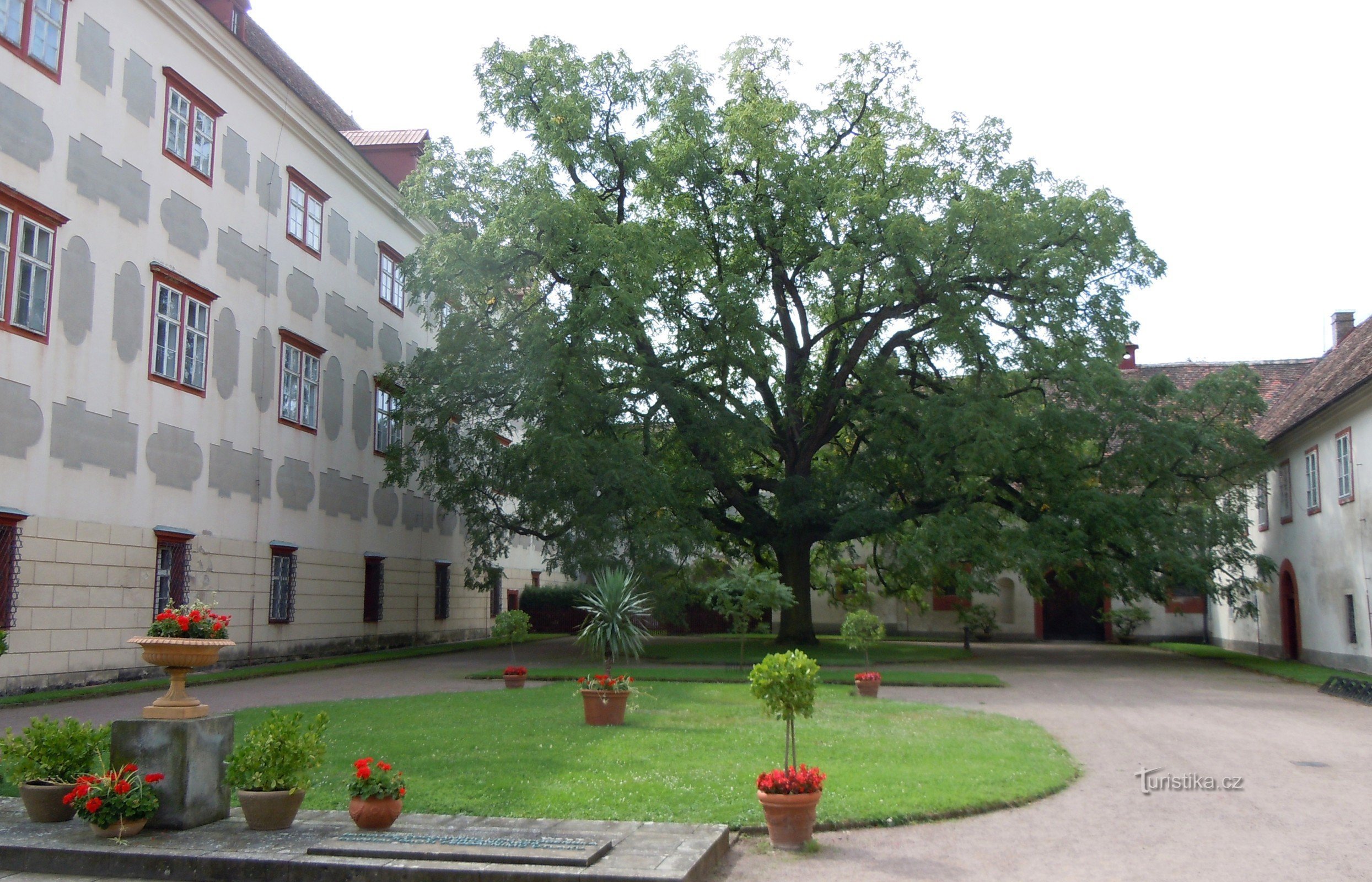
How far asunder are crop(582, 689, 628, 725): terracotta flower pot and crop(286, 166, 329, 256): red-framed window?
15.9m

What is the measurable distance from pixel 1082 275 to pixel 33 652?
23.0 meters

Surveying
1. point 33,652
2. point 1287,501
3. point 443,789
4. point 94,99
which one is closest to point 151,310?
point 94,99

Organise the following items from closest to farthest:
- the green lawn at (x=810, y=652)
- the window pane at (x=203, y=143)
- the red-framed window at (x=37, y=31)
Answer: the red-framed window at (x=37, y=31), the window pane at (x=203, y=143), the green lawn at (x=810, y=652)

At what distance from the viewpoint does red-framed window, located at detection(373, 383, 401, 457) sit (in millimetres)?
29047

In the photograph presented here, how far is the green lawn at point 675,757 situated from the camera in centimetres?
870

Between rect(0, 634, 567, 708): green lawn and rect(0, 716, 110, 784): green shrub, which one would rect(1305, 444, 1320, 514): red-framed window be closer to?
rect(0, 634, 567, 708): green lawn

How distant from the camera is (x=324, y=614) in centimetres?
2612

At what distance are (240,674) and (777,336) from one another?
16308 millimetres

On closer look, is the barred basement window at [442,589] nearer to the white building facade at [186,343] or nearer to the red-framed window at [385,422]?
the white building facade at [186,343]

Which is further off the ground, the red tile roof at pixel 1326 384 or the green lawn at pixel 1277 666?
the red tile roof at pixel 1326 384

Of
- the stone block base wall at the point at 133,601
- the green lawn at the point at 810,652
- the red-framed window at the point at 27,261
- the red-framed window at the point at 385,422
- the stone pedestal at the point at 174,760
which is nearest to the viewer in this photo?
the stone pedestal at the point at 174,760

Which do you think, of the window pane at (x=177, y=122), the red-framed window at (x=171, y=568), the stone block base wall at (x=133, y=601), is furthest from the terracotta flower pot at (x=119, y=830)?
the window pane at (x=177, y=122)

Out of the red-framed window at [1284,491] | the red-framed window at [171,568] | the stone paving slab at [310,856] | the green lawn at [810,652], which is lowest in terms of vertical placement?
the green lawn at [810,652]

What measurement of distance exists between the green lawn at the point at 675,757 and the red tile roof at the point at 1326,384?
13530 mm
